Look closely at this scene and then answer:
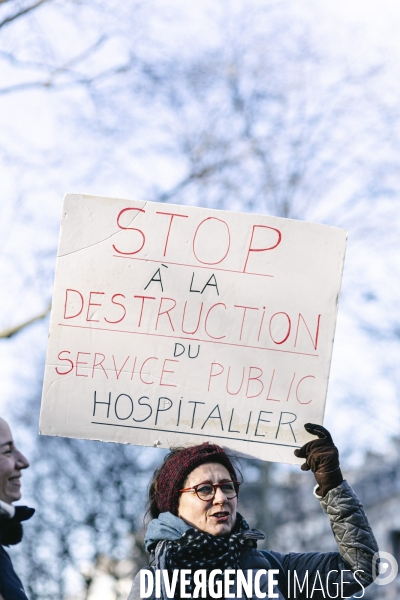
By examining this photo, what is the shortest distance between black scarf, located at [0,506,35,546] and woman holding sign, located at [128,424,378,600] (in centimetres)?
41

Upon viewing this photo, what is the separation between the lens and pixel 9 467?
3.23 metres

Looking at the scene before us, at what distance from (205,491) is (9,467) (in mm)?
665

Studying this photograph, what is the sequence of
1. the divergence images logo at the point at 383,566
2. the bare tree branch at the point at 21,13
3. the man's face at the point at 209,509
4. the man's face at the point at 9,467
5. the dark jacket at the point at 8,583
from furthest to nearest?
the bare tree branch at the point at 21,13, the divergence images logo at the point at 383,566, the man's face at the point at 209,509, the man's face at the point at 9,467, the dark jacket at the point at 8,583

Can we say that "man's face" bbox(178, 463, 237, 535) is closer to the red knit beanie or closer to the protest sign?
the red knit beanie

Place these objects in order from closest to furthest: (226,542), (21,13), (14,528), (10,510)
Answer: (10,510)
(14,528)
(226,542)
(21,13)

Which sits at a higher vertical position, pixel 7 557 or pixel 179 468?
pixel 179 468

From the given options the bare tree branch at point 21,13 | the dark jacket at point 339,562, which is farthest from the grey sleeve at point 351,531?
the bare tree branch at point 21,13

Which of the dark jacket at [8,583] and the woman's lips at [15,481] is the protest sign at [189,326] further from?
the dark jacket at [8,583]

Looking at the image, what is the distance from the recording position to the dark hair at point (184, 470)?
3.46 metres

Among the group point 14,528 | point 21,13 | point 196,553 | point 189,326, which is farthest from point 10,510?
point 21,13

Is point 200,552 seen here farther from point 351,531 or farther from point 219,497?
point 351,531

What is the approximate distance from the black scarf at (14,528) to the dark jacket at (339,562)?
0.75m

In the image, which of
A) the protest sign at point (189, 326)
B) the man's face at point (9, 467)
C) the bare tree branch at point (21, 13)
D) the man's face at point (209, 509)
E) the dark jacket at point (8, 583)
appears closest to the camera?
the dark jacket at point (8, 583)

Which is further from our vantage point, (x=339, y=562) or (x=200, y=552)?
(x=339, y=562)
